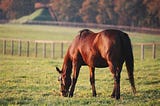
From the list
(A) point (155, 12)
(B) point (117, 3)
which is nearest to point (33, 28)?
(B) point (117, 3)

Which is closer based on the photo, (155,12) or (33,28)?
(155,12)

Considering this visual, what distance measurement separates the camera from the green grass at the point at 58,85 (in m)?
6.66

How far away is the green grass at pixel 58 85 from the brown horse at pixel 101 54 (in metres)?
0.32

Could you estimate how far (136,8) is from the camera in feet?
55.5

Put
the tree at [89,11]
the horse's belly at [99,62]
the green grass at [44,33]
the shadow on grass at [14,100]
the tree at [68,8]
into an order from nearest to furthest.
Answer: the shadow on grass at [14,100] < the horse's belly at [99,62] < the green grass at [44,33] < the tree at [89,11] < the tree at [68,8]

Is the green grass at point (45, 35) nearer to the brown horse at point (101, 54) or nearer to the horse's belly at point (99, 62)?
the brown horse at point (101, 54)

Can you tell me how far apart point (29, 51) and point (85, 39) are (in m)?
11.7

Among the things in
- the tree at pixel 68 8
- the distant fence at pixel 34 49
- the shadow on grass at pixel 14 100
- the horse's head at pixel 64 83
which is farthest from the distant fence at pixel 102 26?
the shadow on grass at pixel 14 100

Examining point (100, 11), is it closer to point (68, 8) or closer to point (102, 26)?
point (102, 26)

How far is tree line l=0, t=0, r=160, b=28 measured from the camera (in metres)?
14.4

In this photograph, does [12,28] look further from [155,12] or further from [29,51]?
[155,12]

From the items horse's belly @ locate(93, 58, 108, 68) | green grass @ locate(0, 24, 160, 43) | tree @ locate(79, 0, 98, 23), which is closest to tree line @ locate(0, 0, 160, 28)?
tree @ locate(79, 0, 98, 23)

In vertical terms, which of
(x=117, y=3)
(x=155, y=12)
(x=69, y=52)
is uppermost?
(x=69, y=52)

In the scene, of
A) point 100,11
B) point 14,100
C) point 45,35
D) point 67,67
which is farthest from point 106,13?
point 14,100
